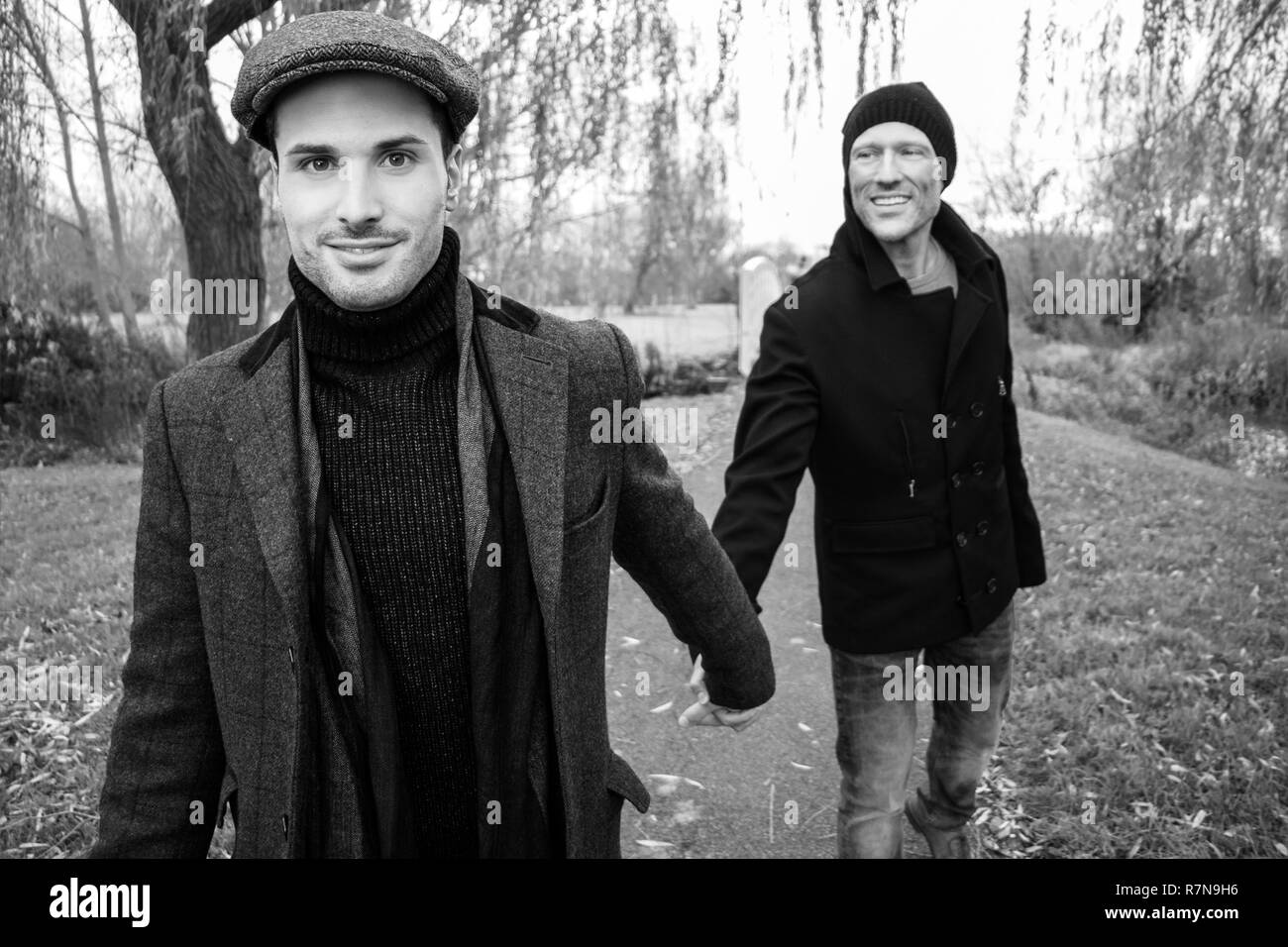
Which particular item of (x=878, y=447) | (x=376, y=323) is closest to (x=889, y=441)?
(x=878, y=447)

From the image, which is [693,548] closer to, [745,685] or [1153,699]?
[745,685]

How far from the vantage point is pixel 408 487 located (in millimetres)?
1852

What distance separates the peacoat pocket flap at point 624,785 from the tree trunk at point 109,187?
149 inches

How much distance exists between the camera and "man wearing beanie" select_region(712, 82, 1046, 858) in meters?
2.95

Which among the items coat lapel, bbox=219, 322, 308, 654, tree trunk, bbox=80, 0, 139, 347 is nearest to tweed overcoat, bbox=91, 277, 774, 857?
coat lapel, bbox=219, 322, 308, 654

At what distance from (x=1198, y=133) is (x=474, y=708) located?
486cm

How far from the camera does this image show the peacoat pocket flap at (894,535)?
9.82 feet

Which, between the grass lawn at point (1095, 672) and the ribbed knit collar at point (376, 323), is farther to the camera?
the grass lawn at point (1095, 672)

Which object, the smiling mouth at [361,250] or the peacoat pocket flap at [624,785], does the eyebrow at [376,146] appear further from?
the peacoat pocket flap at [624,785]

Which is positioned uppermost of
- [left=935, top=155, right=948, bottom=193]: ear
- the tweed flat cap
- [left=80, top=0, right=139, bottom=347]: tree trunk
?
[left=80, top=0, right=139, bottom=347]: tree trunk

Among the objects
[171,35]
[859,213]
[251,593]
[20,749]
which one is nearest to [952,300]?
[859,213]

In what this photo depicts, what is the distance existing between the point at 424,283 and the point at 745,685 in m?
1.09

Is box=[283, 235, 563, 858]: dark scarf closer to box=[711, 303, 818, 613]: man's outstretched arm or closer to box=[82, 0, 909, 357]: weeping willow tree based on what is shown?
box=[711, 303, 818, 613]: man's outstretched arm

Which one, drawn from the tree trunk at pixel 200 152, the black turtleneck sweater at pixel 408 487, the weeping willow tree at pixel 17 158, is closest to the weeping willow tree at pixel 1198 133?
the black turtleneck sweater at pixel 408 487
